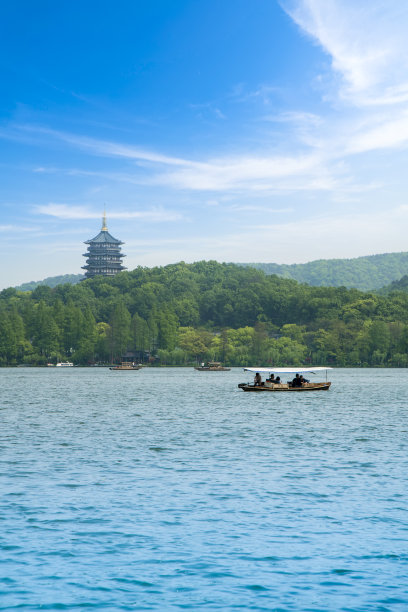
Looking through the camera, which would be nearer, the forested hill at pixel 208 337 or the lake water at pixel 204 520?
the lake water at pixel 204 520

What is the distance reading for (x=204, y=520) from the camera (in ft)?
56.9

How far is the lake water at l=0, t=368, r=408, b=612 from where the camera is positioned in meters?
12.7

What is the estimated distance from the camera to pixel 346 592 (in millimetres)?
12594

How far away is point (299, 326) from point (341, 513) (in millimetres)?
158879

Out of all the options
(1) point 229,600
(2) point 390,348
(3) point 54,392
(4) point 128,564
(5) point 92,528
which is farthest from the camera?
(2) point 390,348

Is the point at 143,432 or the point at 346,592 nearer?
the point at 346,592

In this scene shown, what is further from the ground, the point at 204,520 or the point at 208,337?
the point at 208,337

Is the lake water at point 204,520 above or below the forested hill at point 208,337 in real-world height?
below

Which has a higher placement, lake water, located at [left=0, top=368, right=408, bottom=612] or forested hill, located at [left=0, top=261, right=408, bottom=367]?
forested hill, located at [left=0, top=261, right=408, bottom=367]

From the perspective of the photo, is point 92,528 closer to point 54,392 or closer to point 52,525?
point 52,525

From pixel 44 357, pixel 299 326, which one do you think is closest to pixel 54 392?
pixel 44 357

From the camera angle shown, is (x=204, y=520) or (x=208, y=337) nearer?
(x=204, y=520)

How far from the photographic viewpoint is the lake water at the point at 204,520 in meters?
12.7

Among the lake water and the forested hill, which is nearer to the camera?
the lake water
